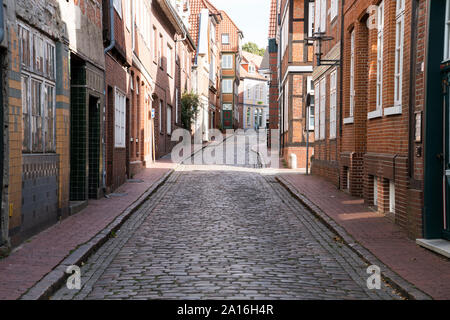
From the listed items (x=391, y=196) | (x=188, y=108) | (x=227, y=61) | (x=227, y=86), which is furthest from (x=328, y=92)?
(x=227, y=61)

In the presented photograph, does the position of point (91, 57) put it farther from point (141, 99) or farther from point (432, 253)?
point (141, 99)

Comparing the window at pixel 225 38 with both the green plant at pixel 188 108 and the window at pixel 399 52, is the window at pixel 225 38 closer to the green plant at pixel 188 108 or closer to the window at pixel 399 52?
the green plant at pixel 188 108

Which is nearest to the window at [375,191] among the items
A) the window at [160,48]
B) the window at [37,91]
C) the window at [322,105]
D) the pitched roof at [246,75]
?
the window at [37,91]

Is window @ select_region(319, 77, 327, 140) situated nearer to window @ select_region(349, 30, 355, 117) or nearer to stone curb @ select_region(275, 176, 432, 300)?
window @ select_region(349, 30, 355, 117)

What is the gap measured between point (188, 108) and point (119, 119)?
1895cm

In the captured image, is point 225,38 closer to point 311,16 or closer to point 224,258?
point 311,16

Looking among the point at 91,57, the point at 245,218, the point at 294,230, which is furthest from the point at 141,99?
the point at 294,230

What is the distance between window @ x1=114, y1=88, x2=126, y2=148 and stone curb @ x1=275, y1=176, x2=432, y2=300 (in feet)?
17.8

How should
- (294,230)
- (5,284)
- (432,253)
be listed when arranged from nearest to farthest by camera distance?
1. (5,284)
2. (432,253)
3. (294,230)

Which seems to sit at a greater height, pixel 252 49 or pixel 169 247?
pixel 252 49

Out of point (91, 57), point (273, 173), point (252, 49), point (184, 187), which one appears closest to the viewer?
point (91, 57)

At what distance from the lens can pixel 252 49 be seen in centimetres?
9512

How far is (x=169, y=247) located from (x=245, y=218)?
10.1 feet

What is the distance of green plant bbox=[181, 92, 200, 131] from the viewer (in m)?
35.0
